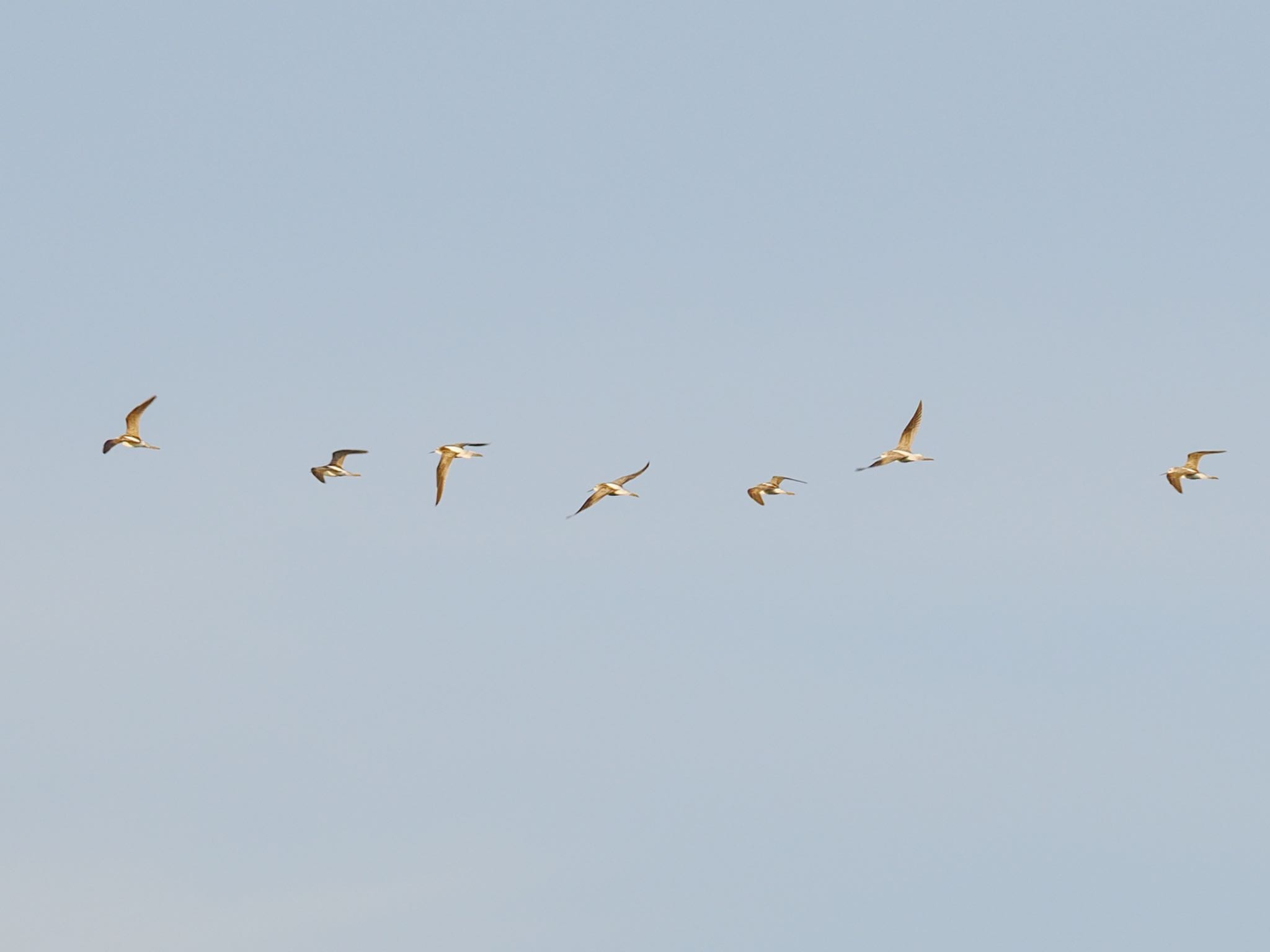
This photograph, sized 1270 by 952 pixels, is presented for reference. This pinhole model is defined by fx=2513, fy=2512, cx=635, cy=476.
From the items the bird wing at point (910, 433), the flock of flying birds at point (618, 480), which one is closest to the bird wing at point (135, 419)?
the flock of flying birds at point (618, 480)

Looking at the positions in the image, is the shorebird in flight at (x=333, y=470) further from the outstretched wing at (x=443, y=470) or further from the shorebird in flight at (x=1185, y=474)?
the shorebird in flight at (x=1185, y=474)

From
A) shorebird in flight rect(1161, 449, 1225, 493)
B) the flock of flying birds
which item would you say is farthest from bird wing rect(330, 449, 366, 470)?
shorebird in flight rect(1161, 449, 1225, 493)

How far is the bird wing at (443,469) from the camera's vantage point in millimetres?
110688

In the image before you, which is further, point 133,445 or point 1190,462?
point 1190,462

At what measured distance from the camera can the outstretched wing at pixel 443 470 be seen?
111 m

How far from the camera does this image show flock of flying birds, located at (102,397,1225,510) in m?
106

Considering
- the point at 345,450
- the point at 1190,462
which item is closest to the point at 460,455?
the point at 345,450

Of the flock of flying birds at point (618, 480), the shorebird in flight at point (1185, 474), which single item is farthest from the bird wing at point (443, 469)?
the shorebird in flight at point (1185, 474)

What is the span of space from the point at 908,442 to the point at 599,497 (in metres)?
13.6

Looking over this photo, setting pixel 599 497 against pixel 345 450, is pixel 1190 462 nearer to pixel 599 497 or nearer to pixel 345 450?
pixel 599 497

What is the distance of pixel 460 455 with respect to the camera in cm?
11138

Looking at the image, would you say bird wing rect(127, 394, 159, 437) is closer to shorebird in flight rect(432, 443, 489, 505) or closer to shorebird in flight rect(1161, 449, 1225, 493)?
shorebird in flight rect(432, 443, 489, 505)

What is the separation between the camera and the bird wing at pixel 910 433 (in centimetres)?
10900

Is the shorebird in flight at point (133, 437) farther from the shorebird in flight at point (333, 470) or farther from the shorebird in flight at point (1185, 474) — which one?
the shorebird in flight at point (1185, 474)
